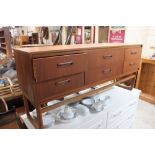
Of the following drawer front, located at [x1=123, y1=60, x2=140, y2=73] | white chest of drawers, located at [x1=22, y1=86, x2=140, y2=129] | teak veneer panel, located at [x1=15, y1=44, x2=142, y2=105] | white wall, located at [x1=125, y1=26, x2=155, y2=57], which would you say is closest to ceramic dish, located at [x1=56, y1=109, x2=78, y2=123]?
white chest of drawers, located at [x1=22, y1=86, x2=140, y2=129]

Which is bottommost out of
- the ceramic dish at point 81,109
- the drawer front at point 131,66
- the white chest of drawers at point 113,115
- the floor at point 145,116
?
the floor at point 145,116

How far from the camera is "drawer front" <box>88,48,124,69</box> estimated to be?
0.98 metres

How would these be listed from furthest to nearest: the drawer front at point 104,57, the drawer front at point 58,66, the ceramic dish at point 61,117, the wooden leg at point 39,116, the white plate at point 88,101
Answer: the white plate at point 88,101 → the ceramic dish at point 61,117 → the drawer front at point 104,57 → the wooden leg at point 39,116 → the drawer front at point 58,66

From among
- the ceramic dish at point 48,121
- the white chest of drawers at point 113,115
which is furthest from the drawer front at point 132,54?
the ceramic dish at point 48,121

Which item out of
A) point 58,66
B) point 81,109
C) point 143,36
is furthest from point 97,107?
point 143,36

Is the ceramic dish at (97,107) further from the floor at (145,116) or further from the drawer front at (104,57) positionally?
the floor at (145,116)

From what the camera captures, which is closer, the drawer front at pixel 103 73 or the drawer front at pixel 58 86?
the drawer front at pixel 58 86

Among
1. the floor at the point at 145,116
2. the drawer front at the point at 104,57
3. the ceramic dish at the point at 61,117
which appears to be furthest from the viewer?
the floor at the point at 145,116

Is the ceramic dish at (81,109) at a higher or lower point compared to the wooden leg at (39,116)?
lower

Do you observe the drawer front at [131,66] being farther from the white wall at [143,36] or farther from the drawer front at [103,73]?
the white wall at [143,36]

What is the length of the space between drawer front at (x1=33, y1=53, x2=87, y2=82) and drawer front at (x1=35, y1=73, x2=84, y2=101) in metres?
0.04

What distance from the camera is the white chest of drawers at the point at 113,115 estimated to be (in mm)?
1178
